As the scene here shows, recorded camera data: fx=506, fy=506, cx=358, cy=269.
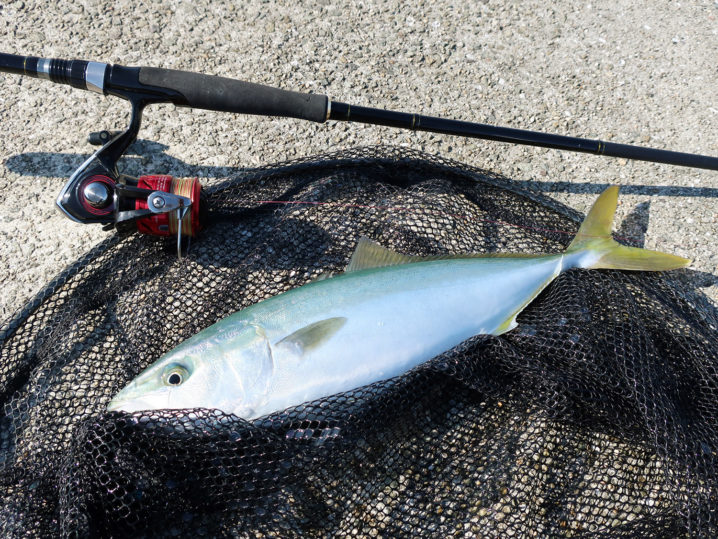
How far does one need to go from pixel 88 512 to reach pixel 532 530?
1.64 meters

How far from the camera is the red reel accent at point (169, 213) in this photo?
216cm

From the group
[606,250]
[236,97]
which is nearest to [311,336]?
[236,97]

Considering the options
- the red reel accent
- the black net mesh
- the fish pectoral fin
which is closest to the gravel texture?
the black net mesh

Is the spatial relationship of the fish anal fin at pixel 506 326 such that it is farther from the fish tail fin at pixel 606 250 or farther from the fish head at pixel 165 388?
the fish head at pixel 165 388

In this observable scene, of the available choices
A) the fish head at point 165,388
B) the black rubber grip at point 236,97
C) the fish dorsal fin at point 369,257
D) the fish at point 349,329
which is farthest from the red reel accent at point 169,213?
the fish dorsal fin at point 369,257

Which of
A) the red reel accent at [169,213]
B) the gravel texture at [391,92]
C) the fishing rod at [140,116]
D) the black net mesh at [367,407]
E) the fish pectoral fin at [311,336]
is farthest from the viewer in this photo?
the gravel texture at [391,92]

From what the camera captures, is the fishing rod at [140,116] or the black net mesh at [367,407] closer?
the black net mesh at [367,407]

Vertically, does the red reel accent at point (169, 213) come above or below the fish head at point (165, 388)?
above

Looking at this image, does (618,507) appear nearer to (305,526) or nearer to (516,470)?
(516,470)

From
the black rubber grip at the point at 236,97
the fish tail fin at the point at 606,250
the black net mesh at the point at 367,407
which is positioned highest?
the black rubber grip at the point at 236,97

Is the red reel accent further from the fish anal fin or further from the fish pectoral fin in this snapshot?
the fish anal fin

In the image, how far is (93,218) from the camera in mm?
2068

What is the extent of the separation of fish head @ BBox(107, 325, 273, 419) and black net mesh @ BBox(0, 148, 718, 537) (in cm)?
10

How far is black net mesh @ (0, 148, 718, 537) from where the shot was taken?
178 centimetres
